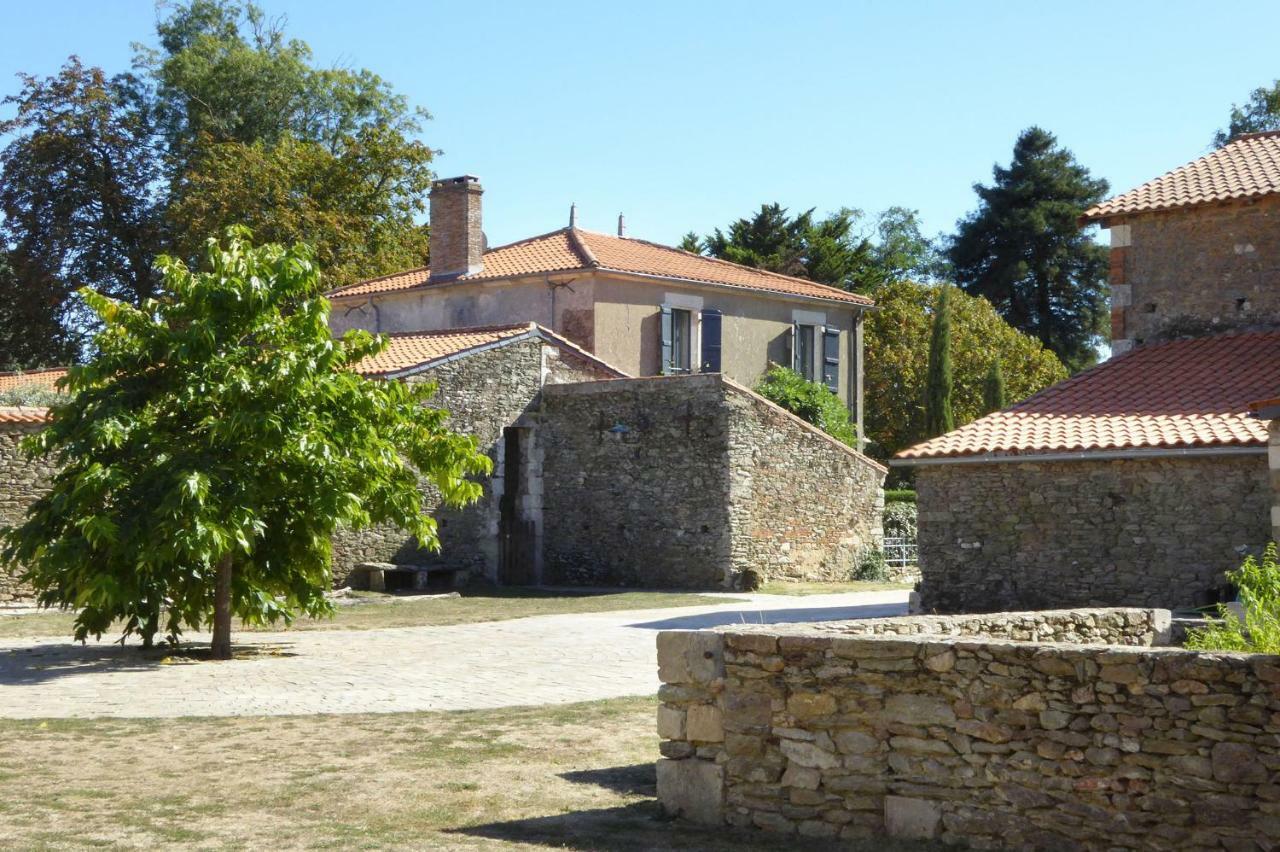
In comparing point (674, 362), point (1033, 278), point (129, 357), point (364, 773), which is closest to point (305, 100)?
point (674, 362)

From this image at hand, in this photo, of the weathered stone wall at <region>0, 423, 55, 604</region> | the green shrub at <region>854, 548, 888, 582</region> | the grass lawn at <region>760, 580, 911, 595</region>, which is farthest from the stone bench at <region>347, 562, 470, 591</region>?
the green shrub at <region>854, 548, 888, 582</region>

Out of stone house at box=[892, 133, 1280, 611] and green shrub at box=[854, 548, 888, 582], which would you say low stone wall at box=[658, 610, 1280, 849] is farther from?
green shrub at box=[854, 548, 888, 582]

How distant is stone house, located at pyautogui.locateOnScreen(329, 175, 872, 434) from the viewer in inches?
1099

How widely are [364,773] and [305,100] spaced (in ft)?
113

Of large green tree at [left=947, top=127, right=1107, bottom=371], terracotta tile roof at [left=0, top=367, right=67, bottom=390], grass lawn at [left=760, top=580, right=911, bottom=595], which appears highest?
large green tree at [left=947, top=127, right=1107, bottom=371]

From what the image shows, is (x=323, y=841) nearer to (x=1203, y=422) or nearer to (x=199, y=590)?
(x=199, y=590)

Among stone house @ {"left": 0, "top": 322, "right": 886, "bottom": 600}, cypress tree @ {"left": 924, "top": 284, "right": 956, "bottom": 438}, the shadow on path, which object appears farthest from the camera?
cypress tree @ {"left": 924, "top": 284, "right": 956, "bottom": 438}

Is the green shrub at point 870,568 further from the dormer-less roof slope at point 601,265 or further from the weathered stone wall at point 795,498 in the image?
the dormer-less roof slope at point 601,265

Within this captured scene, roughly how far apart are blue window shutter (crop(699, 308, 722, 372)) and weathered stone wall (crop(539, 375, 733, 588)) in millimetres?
5875

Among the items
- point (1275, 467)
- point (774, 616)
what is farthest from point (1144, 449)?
point (774, 616)

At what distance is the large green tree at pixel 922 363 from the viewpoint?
39562 mm

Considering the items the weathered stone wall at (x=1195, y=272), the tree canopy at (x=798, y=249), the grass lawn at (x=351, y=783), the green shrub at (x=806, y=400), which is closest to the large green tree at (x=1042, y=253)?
the tree canopy at (x=798, y=249)

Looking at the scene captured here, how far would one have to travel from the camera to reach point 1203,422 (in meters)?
15.5

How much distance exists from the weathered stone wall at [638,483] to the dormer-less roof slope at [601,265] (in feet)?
13.9
